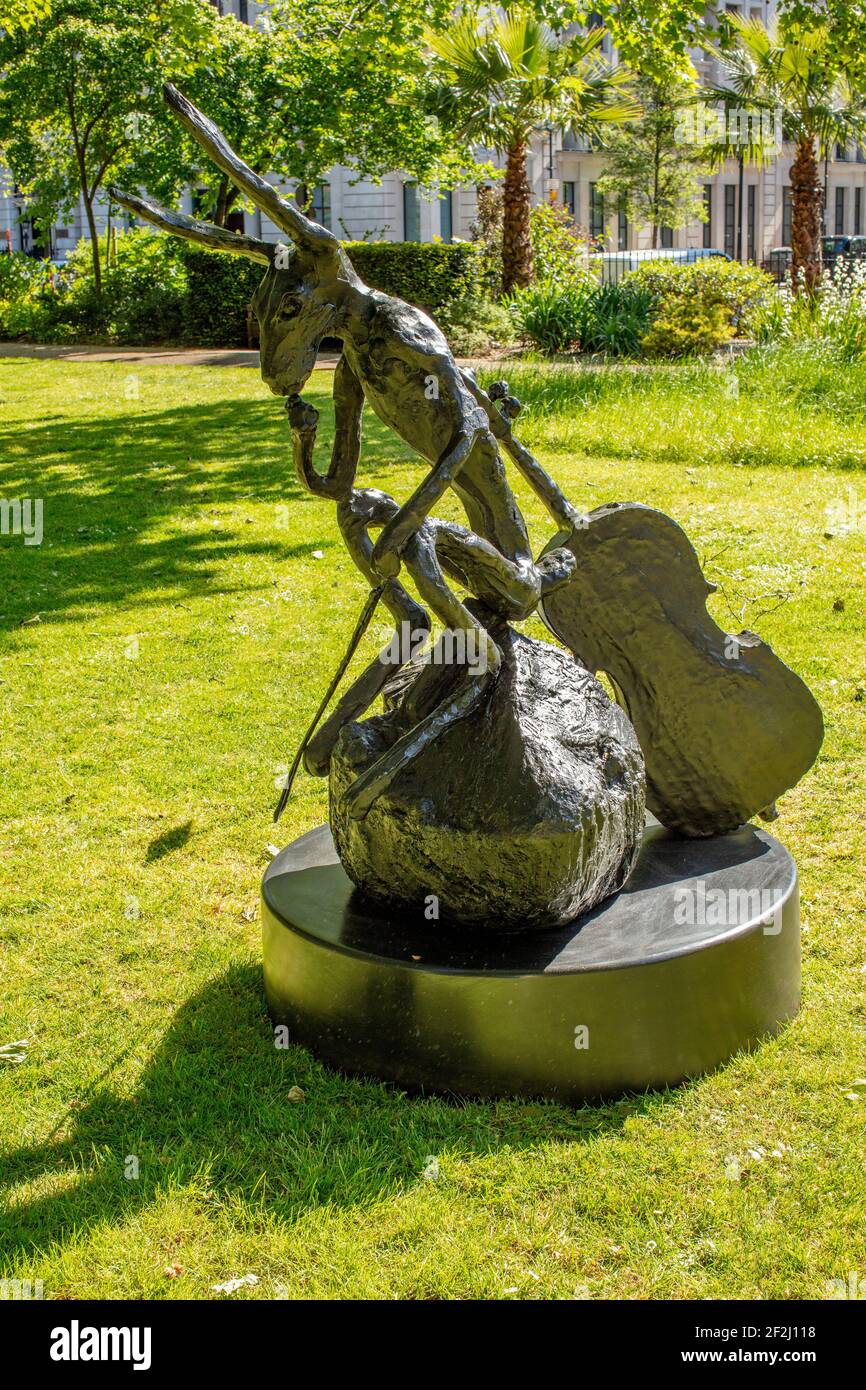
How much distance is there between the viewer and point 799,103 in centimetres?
2183

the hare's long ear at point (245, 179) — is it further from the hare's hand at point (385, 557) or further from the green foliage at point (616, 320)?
the green foliage at point (616, 320)

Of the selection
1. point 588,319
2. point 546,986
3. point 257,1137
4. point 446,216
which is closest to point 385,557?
point 546,986

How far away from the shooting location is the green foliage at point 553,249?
23.2 meters

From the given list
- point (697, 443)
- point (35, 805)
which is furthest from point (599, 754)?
point (697, 443)

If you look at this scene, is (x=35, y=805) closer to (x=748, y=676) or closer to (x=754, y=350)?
(x=748, y=676)

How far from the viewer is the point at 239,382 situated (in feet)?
58.3

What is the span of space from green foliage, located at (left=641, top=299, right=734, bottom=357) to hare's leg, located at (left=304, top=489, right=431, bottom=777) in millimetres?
15127

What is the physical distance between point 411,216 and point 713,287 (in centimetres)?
2110

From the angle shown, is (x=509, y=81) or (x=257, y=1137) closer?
(x=257, y=1137)

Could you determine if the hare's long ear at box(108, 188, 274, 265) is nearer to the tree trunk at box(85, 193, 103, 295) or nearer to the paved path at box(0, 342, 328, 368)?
the paved path at box(0, 342, 328, 368)

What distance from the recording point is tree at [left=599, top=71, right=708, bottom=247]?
39.5 m

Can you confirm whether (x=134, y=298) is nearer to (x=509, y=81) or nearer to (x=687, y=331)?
(x=509, y=81)

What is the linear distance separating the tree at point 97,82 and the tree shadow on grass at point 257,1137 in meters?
18.0

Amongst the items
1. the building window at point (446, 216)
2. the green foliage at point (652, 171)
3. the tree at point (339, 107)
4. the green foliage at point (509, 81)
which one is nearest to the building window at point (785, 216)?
the green foliage at point (652, 171)
